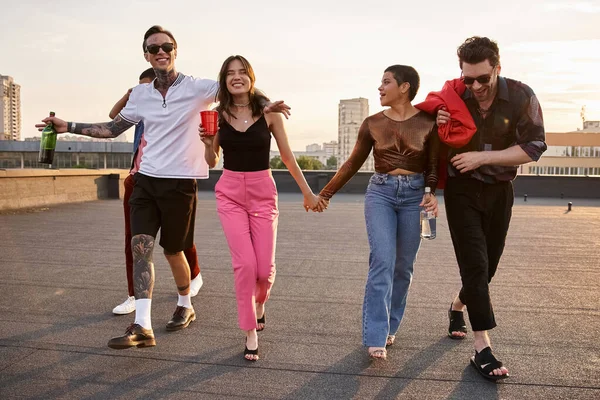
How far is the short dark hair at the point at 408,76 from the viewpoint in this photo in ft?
13.0

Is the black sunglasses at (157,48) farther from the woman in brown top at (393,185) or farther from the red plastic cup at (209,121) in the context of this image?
the woman in brown top at (393,185)

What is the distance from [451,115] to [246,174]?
4.78ft

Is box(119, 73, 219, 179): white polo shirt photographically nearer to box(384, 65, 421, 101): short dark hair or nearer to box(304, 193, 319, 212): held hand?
box(304, 193, 319, 212): held hand

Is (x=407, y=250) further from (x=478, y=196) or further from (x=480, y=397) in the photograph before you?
(x=480, y=397)

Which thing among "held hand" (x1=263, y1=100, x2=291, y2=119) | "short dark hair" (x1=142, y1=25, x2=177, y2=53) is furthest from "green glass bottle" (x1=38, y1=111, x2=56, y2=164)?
"held hand" (x1=263, y1=100, x2=291, y2=119)

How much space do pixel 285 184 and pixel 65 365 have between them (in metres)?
20.3

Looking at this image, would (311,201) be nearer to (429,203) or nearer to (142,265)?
(429,203)

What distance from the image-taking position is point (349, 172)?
429 centimetres

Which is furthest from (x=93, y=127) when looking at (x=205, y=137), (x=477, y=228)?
(x=477, y=228)

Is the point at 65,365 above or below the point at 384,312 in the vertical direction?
below

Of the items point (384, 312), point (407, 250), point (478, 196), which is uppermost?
point (478, 196)

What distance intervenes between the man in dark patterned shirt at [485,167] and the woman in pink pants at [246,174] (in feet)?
4.14

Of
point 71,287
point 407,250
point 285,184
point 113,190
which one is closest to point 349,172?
point 407,250

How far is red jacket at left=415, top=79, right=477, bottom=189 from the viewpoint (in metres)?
3.67
